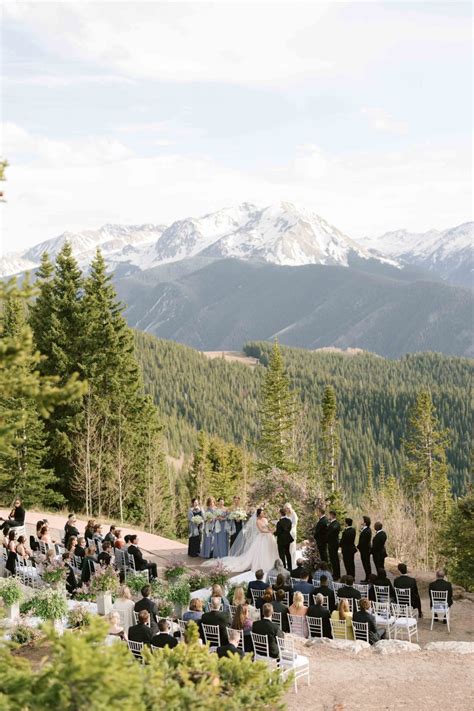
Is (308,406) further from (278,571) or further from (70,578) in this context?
(70,578)

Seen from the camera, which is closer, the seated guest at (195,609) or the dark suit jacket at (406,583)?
the seated guest at (195,609)

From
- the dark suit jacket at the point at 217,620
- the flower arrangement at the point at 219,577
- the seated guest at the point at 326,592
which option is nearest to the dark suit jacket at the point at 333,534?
the flower arrangement at the point at 219,577

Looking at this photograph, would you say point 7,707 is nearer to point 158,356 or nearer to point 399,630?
point 399,630

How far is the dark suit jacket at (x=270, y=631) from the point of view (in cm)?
1306

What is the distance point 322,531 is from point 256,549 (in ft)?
8.59

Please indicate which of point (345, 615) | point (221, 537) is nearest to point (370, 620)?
point (345, 615)

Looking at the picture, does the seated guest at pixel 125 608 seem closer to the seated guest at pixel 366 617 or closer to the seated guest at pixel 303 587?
the seated guest at pixel 303 587

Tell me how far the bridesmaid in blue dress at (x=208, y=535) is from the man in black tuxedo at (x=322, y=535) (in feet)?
14.3

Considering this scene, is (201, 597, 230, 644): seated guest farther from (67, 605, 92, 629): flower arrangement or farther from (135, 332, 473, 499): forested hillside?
(135, 332, 473, 499): forested hillside

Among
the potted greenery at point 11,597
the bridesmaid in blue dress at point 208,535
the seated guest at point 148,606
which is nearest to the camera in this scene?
the seated guest at point 148,606

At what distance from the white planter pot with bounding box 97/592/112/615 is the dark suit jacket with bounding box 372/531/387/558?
7393 millimetres

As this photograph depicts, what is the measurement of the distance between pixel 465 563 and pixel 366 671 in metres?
9.76

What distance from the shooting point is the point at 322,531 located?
21109 millimetres

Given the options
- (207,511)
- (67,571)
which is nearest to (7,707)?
(67,571)
